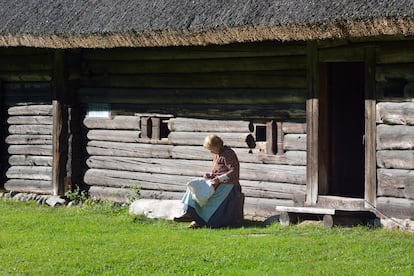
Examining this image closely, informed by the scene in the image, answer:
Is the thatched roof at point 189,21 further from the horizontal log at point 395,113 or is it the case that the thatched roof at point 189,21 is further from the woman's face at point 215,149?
the woman's face at point 215,149

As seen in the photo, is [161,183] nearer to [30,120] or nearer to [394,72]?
[30,120]

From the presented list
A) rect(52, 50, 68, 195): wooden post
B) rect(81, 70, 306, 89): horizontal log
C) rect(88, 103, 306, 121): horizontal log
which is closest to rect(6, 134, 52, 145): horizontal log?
rect(52, 50, 68, 195): wooden post

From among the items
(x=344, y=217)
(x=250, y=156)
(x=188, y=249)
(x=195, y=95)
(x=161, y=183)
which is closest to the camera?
(x=188, y=249)

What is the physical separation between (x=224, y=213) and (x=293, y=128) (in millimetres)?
1356

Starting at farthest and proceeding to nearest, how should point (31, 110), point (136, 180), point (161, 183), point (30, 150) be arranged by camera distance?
point (30, 150) < point (31, 110) < point (136, 180) < point (161, 183)

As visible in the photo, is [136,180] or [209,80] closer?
[209,80]

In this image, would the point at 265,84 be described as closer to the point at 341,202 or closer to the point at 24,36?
the point at 341,202

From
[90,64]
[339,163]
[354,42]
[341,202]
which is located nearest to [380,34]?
[354,42]

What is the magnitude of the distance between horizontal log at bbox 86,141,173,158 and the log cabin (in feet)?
0.06

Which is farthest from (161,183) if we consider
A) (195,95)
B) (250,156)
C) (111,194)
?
(250,156)

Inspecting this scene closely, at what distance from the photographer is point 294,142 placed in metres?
12.9

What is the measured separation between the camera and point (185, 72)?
14.1 m

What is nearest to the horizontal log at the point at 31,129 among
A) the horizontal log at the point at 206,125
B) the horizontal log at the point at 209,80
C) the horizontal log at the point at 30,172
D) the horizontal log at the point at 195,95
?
the horizontal log at the point at 30,172

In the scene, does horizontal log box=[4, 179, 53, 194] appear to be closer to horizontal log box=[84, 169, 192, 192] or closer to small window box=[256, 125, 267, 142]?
horizontal log box=[84, 169, 192, 192]
